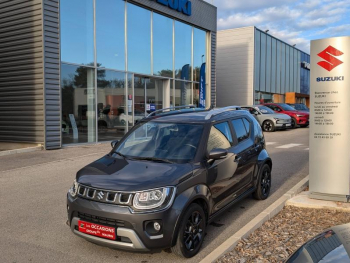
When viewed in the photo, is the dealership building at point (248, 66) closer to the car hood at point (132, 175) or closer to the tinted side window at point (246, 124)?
the tinted side window at point (246, 124)

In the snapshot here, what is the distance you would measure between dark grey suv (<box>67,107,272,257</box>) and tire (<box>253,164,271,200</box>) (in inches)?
21.6

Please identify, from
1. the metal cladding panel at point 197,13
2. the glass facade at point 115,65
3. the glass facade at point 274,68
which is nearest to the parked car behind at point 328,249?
the glass facade at point 115,65

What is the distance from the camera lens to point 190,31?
20.2m

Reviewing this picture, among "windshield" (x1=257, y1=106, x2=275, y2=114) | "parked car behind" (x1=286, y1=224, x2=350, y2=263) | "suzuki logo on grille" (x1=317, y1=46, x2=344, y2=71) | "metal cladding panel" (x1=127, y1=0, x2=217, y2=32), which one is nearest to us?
"parked car behind" (x1=286, y1=224, x2=350, y2=263)

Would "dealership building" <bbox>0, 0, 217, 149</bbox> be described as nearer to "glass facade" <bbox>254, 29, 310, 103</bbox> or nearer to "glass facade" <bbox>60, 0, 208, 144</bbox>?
"glass facade" <bbox>60, 0, 208, 144</bbox>

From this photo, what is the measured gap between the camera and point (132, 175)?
388cm

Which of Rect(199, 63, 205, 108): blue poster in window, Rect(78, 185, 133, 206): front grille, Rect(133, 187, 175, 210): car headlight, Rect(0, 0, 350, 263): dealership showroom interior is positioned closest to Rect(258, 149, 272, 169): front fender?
Rect(0, 0, 350, 263): dealership showroom interior

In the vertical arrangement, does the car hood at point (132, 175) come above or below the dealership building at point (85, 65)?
below

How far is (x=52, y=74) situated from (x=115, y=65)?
356 cm

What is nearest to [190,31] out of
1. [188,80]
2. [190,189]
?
[188,80]

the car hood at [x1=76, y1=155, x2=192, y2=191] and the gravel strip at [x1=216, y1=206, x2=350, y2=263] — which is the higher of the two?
the car hood at [x1=76, y1=155, x2=192, y2=191]

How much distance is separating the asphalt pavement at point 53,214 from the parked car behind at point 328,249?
1.66 meters

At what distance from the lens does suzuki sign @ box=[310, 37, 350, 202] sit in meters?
5.41

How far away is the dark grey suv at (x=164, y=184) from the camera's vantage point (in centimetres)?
356
